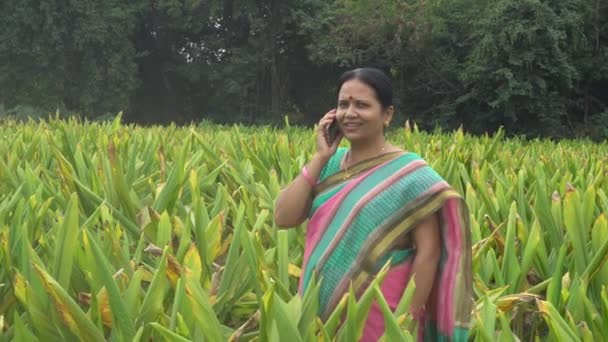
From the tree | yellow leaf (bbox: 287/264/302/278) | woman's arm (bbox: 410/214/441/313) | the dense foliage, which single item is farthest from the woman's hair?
the tree

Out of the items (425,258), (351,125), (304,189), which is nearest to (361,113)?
(351,125)

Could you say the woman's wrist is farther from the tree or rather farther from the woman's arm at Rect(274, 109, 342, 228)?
the tree

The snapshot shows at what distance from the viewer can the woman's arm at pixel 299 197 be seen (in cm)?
155

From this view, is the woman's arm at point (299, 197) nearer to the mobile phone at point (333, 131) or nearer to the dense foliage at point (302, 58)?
the mobile phone at point (333, 131)

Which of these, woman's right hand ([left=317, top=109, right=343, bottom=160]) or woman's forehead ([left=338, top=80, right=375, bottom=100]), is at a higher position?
woman's forehead ([left=338, top=80, right=375, bottom=100])

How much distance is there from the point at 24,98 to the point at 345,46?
965 cm

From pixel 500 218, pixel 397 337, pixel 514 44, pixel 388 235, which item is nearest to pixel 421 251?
pixel 388 235

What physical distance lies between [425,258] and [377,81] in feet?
1.21

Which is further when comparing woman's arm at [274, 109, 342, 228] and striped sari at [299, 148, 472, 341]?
woman's arm at [274, 109, 342, 228]

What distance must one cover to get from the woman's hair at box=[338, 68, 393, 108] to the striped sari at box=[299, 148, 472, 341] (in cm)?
12

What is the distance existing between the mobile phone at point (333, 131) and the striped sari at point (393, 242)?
0.12 metres

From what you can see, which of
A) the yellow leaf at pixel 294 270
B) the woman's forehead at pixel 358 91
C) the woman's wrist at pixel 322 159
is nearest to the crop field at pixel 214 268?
the yellow leaf at pixel 294 270

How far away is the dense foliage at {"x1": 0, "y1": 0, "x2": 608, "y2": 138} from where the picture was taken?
17.5 metres

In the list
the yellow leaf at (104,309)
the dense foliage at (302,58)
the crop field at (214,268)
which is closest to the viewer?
the crop field at (214,268)
